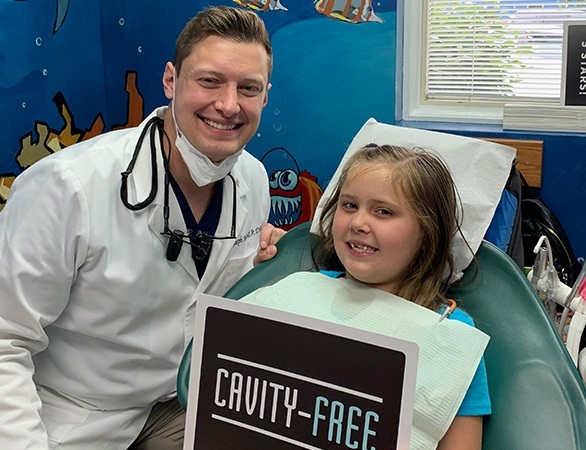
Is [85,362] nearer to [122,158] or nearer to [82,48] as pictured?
[122,158]

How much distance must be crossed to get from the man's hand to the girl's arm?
57 centimetres

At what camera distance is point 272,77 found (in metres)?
2.68

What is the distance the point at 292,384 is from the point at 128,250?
61cm

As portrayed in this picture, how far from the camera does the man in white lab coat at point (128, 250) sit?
50.6 inches

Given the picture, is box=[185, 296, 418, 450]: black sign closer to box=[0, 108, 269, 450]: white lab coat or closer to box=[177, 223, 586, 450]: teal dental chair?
box=[177, 223, 586, 450]: teal dental chair

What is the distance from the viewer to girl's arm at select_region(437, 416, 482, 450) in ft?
3.46

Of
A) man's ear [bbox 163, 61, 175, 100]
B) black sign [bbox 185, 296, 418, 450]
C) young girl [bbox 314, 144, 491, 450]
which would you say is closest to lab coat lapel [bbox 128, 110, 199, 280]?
man's ear [bbox 163, 61, 175, 100]

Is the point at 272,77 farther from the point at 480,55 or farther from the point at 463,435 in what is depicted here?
→ the point at 463,435

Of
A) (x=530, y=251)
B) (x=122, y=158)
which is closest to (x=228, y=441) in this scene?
(x=122, y=158)

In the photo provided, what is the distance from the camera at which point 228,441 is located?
0.96 m

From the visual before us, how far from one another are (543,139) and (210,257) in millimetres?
1300

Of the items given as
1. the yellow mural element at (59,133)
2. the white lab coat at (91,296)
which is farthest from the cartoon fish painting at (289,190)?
the white lab coat at (91,296)

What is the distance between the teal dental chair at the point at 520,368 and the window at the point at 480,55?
1275 mm

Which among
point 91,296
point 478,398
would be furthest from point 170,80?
point 478,398
